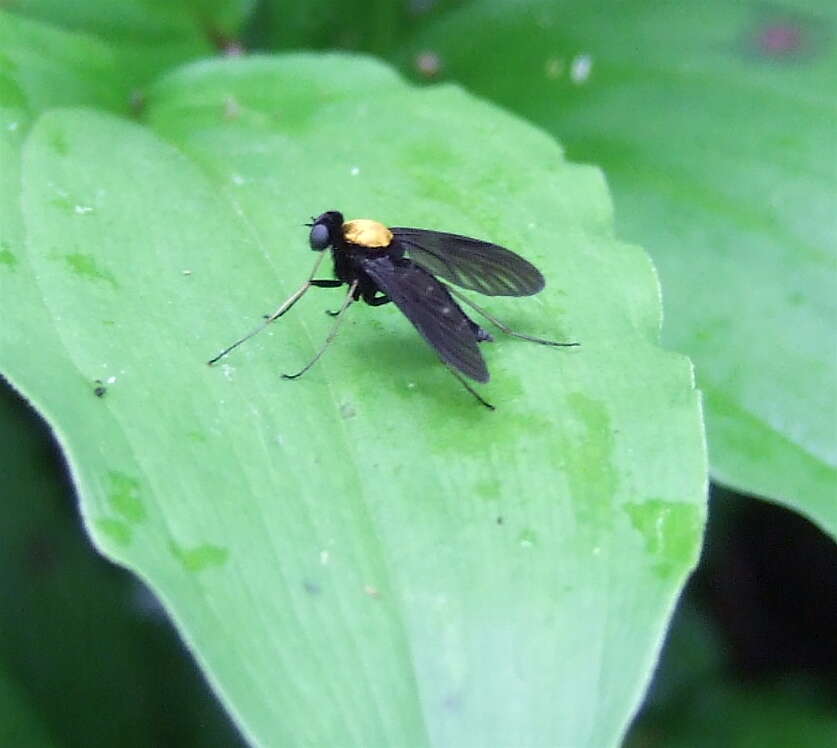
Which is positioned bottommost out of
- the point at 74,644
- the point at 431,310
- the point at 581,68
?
the point at 74,644

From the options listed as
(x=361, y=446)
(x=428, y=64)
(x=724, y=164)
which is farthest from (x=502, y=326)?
(x=428, y=64)

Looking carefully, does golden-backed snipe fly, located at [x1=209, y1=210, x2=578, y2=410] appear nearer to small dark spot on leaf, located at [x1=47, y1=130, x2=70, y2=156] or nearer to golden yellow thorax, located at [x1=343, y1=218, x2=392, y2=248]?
golden yellow thorax, located at [x1=343, y1=218, x2=392, y2=248]

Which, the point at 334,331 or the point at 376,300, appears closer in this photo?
the point at 334,331

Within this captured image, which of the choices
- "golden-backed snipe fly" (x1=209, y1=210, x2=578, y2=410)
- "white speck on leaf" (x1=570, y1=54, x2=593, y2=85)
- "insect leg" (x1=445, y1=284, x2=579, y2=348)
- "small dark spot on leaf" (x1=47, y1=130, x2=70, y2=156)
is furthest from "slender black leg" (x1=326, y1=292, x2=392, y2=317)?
"white speck on leaf" (x1=570, y1=54, x2=593, y2=85)

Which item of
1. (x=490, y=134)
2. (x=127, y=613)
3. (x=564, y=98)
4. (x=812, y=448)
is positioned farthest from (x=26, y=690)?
(x=564, y=98)

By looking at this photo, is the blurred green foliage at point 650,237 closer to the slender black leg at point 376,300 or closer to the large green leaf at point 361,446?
the large green leaf at point 361,446

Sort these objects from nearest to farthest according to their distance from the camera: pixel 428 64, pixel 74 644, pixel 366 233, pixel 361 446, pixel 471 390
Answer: pixel 361 446 < pixel 471 390 < pixel 366 233 < pixel 74 644 < pixel 428 64

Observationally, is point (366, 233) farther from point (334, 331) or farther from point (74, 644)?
point (74, 644)
